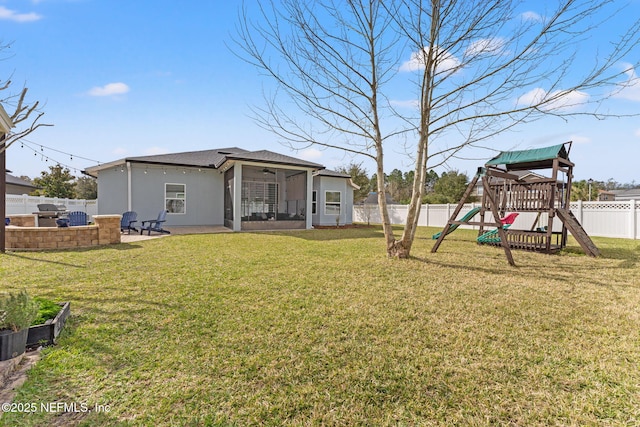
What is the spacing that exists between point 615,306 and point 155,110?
47.5 feet

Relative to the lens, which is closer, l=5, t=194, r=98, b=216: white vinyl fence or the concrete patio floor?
the concrete patio floor

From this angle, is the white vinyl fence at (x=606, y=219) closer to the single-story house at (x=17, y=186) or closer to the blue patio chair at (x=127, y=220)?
the blue patio chair at (x=127, y=220)

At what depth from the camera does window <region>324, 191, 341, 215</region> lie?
1770 cm

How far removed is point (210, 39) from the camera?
22.6ft

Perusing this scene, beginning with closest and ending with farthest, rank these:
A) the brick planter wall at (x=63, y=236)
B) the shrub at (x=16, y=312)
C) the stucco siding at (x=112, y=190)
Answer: the shrub at (x=16, y=312) < the brick planter wall at (x=63, y=236) < the stucco siding at (x=112, y=190)

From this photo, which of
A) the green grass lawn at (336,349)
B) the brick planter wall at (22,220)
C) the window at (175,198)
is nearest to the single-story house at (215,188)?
the window at (175,198)

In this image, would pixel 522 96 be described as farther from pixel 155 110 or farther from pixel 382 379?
pixel 155 110

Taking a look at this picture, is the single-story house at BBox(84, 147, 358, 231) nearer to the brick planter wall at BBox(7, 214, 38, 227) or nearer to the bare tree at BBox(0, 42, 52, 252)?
the brick planter wall at BBox(7, 214, 38, 227)

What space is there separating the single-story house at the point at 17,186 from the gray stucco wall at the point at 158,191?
1578 cm

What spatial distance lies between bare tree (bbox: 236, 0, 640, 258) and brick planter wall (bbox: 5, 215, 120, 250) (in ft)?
18.3

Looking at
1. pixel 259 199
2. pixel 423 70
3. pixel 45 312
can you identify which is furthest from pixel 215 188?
pixel 45 312

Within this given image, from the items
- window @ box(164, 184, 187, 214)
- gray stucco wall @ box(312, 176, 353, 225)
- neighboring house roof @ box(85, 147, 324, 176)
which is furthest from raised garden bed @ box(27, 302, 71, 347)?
gray stucco wall @ box(312, 176, 353, 225)

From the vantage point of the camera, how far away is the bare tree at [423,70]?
505cm

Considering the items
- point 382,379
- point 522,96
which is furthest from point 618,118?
point 382,379
